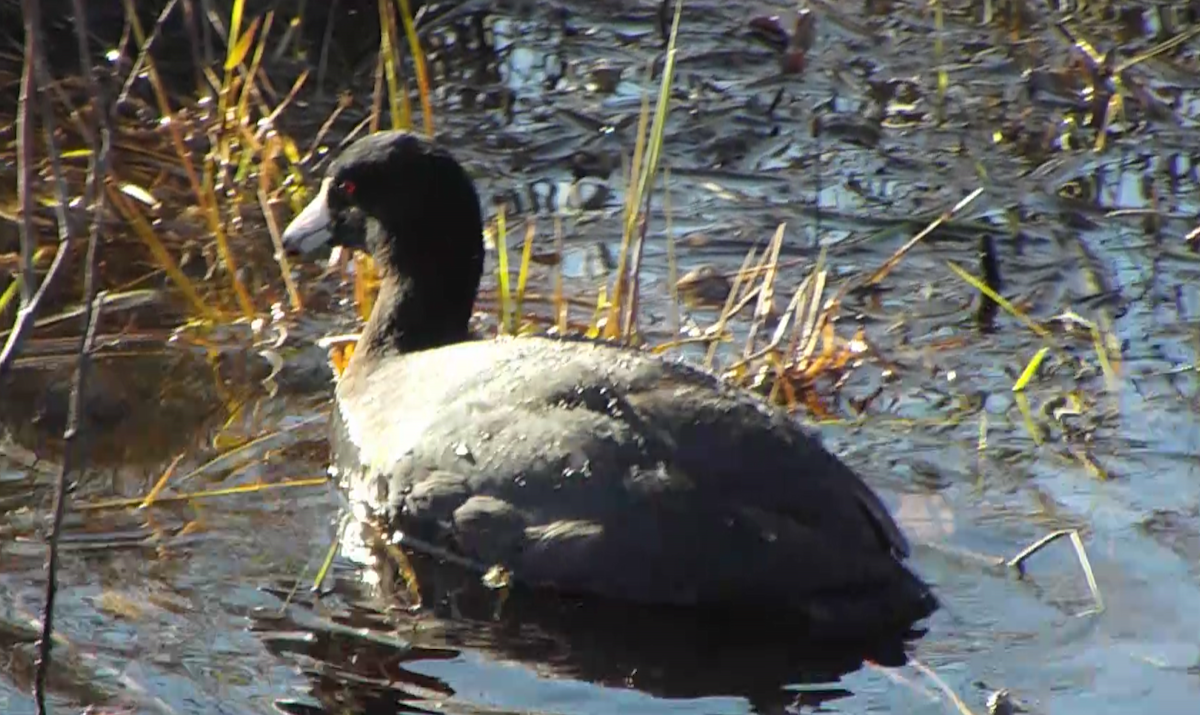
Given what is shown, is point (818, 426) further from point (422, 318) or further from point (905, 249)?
point (422, 318)

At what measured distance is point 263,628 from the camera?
4.71m

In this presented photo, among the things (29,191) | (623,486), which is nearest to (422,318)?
(623,486)

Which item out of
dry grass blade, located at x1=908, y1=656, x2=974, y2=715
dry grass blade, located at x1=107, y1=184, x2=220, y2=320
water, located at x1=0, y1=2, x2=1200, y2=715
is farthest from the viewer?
dry grass blade, located at x1=107, y1=184, x2=220, y2=320

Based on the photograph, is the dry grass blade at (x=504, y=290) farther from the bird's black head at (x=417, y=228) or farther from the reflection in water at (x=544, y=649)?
the reflection in water at (x=544, y=649)

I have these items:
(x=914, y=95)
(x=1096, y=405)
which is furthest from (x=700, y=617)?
(x=914, y=95)

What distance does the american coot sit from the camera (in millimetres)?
4762

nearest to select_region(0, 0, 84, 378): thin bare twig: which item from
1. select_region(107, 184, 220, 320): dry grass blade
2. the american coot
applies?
the american coot

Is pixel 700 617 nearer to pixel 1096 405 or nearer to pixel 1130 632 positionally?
pixel 1130 632

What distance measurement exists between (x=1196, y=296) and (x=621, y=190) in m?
1.84

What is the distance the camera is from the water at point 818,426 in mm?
4559

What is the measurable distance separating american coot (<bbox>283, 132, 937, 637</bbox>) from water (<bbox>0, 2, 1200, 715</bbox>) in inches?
5.7

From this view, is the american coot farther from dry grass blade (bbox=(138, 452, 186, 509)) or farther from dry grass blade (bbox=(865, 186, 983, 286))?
dry grass blade (bbox=(865, 186, 983, 286))

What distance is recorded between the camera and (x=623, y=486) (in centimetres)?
486

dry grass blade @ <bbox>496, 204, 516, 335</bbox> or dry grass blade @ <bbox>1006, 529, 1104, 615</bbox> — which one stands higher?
dry grass blade @ <bbox>496, 204, 516, 335</bbox>
